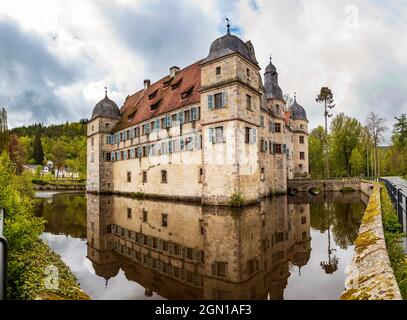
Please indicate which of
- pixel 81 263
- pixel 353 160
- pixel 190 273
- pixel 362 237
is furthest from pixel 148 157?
pixel 353 160

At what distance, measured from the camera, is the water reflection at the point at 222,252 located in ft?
20.7

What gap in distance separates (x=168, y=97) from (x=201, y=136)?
25.8ft

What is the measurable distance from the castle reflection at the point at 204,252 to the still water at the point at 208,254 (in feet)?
0.07

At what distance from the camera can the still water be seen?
6246 millimetres

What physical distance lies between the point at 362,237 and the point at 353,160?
4327 cm

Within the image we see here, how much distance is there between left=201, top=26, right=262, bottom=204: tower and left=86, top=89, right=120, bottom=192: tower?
17.7 meters

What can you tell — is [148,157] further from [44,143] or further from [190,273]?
[44,143]

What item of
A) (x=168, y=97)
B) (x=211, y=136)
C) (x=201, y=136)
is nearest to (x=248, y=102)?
(x=211, y=136)

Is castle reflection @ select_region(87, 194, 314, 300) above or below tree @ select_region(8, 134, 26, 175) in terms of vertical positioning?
below

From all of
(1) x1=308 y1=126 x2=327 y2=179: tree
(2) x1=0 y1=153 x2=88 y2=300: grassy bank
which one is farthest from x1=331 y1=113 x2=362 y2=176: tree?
(2) x1=0 y1=153 x2=88 y2=300: grassy bank

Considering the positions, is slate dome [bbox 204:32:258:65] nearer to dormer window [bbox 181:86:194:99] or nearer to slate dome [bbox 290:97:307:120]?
dormer window [bbox 181:86:194:99]

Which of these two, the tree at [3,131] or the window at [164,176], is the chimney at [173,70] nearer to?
the window at [164,176]

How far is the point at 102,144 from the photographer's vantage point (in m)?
34.7

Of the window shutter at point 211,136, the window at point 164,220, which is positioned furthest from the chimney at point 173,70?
the window at point 164,220
